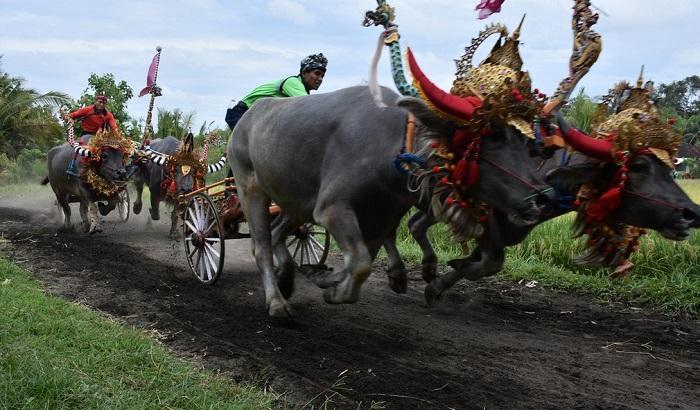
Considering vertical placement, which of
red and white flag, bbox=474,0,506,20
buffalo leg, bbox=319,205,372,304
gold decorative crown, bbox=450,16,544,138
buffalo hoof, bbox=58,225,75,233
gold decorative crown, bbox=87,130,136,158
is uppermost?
red and white flag, bbox=474,0,506,20

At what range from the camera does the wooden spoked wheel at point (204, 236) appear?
22.8ft

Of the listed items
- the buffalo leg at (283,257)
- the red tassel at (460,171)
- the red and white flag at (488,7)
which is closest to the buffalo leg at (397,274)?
the buffalo leg at (283,257)

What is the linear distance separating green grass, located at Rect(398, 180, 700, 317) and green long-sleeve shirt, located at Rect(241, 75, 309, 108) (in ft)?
6.53

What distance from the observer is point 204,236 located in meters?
7.15

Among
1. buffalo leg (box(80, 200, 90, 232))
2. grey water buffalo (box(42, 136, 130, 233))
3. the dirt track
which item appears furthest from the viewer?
buffalo leg (box(80, 200, 90, 232))

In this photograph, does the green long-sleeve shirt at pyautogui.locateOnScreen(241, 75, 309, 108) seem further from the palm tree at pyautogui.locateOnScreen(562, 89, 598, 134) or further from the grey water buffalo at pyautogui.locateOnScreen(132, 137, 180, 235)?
the grey water buffalo at pyautogui.locateOnScreen(132, 137, 180, 235)

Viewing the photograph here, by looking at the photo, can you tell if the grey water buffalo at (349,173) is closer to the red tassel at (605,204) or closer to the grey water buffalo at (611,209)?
the grey water buffalo at (611,209)

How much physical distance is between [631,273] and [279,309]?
3882mm

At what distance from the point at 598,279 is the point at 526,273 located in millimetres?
750

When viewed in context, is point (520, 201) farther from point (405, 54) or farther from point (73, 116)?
point (73, 116)

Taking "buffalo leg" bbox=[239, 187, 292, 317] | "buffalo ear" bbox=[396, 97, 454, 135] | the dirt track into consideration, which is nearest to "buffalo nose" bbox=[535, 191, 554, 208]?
"buffalo ear" bbox=[396, 97, 454, 135]

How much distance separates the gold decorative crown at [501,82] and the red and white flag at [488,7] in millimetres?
99

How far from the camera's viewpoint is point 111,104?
21578 mm

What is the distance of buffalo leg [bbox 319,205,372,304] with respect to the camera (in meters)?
4.60
